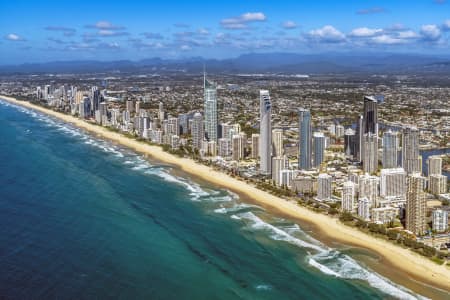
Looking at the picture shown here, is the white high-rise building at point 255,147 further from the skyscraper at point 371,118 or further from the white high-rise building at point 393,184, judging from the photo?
the white high-rise building at point 393,184

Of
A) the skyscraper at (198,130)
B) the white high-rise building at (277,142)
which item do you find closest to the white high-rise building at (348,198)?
the white high-rise building at (277,142)

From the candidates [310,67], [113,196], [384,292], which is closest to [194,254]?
[384,292]

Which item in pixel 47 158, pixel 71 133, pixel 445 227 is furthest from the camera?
pixel 71 133

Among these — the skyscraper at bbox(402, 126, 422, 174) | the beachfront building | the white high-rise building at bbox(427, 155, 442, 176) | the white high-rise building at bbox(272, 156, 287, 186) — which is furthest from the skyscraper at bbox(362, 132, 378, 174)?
the beachfront building

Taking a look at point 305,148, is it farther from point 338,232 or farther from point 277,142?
point 338,232

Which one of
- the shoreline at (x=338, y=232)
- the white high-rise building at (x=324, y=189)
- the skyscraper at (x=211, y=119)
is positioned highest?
the skyscraper at (x=211, y=119)

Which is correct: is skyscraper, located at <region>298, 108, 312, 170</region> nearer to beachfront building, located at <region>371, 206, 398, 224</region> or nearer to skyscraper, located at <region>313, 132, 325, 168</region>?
skyscraper, located at <region>313, 132, 325, 168</region>

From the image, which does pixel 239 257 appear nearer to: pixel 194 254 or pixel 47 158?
pixel 194 254
